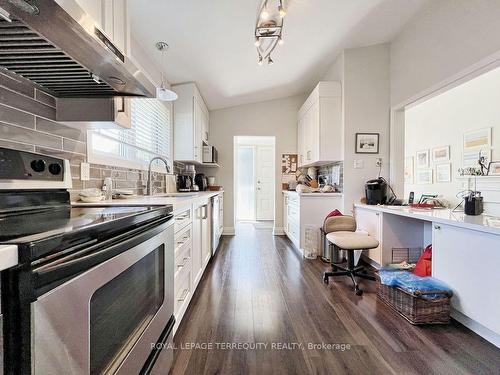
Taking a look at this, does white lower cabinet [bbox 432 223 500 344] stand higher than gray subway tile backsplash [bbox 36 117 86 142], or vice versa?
gray subway tile backsplash [bbox 36 117 86 142]

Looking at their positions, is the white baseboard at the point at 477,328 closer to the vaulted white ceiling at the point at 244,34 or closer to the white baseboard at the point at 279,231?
the vaulted white ceiling at the point at 244,34

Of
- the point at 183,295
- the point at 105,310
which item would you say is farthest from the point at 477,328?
the point at 105,310

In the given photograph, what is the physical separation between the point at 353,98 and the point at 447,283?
255 cm

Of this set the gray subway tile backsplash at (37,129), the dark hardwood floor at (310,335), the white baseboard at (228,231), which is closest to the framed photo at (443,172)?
the dark hardwood floor at (310,335)

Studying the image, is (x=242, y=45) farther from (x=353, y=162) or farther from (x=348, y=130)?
(x=353, y=162)

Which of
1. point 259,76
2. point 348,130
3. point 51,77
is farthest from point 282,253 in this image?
point 51,77

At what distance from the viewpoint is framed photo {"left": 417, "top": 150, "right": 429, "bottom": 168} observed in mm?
4780

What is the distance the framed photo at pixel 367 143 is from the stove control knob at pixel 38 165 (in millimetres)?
3445

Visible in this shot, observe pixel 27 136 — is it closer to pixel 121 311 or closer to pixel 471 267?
pixel 121 311

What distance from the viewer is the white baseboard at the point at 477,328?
62.6 inches

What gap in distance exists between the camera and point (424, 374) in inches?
53.2

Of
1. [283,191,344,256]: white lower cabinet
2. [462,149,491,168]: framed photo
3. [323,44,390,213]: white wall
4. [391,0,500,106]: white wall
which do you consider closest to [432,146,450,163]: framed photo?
[462,149,491,168]: framed photo

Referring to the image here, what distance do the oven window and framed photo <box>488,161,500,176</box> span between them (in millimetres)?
4335

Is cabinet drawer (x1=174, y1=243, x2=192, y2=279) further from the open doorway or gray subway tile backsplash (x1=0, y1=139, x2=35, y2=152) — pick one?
the open doorway
